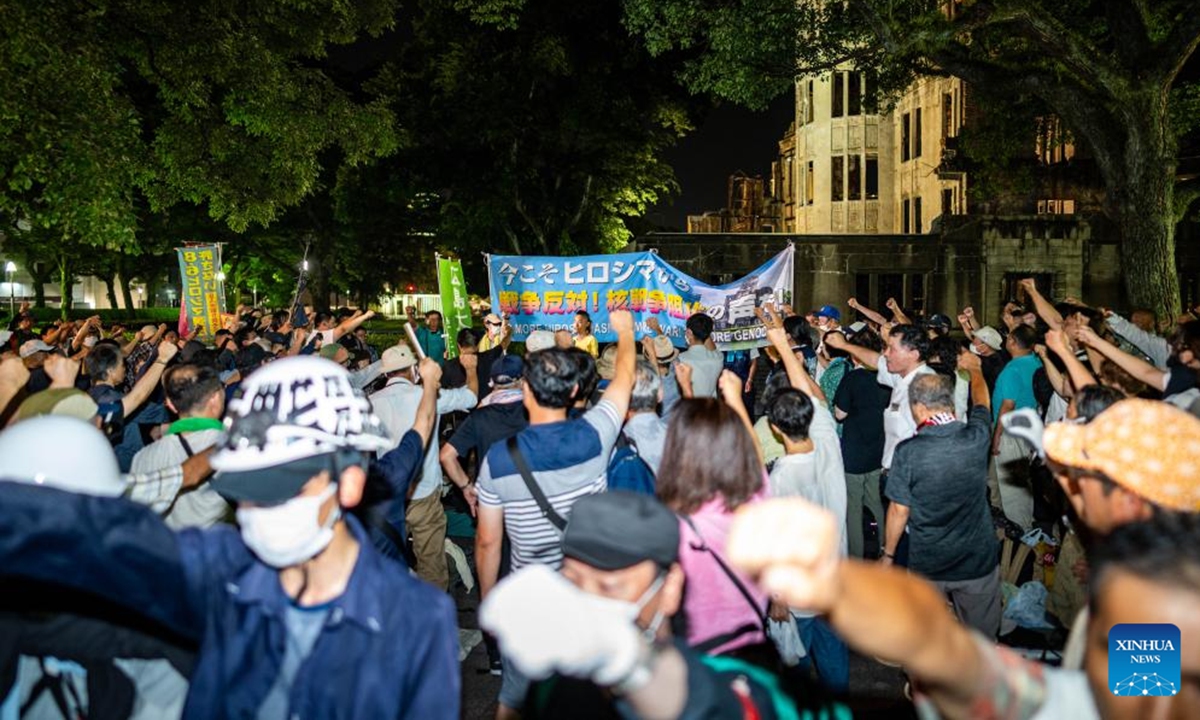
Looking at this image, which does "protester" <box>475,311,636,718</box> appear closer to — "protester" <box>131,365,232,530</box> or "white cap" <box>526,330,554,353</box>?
"protester" <box>131,365,232,530</box>

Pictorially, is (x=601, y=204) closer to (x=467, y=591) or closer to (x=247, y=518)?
(x=467, y=591)

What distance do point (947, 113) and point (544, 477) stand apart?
A: 38899 mm

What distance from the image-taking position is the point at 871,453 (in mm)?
6523

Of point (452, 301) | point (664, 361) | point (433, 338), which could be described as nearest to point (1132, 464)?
point (664, 361)

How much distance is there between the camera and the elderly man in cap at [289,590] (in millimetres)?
Answer: 1905

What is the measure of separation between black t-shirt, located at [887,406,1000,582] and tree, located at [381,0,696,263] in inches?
804

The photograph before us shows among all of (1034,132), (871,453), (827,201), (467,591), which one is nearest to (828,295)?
(1034,132)

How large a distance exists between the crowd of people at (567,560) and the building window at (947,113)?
1417 inches

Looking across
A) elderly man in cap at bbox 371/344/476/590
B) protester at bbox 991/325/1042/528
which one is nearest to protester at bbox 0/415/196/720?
elderly man in cap at bbox 371/344/476/590

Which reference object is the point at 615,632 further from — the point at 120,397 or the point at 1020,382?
the point at 1020,382

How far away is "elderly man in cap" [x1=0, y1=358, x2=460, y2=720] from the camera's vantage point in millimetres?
1905

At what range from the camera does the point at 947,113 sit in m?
35.9

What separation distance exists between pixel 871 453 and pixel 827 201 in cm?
4022

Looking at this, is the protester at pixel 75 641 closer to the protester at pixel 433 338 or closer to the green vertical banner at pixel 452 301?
the green vertical banner at pixel 452 301
